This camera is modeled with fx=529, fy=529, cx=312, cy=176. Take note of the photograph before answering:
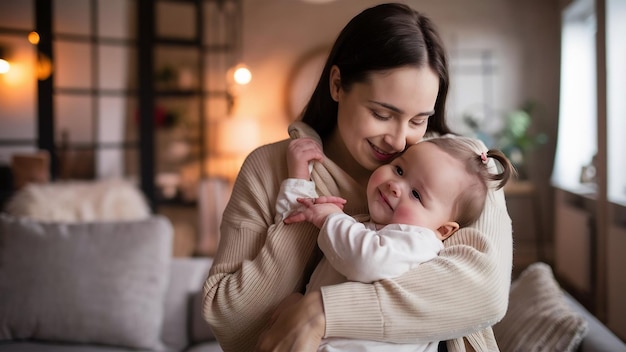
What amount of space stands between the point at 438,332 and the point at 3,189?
4018 mm

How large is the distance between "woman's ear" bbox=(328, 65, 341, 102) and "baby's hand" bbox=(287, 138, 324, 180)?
13 centimetres

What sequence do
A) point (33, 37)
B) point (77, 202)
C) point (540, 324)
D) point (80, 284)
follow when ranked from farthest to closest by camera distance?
point (33, 37) < point (77, 202) < point (80, 284) < point (540, 324)

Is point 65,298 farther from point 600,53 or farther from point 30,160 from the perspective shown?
point 600,53

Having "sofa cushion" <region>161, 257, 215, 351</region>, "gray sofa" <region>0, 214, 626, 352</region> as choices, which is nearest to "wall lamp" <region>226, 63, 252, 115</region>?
"sofa cushion" <region>161, 257, 215, 351</region>

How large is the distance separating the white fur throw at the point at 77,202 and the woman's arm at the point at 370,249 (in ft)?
7.51

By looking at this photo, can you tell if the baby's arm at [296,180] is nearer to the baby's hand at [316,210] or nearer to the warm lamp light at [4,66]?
the baby's hand at [316,210]

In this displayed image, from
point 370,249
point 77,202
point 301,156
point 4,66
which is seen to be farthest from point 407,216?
point 4,66

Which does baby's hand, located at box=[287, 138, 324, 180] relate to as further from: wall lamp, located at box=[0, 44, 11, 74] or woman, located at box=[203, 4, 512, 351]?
wall lamp, located at box=[0, 44, 11, 74]

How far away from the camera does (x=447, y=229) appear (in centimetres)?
119

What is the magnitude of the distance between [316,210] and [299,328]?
249mm

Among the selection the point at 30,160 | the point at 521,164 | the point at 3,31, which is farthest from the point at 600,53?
the point at 3,31

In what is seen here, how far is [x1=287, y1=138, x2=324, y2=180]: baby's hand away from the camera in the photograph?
1.22m

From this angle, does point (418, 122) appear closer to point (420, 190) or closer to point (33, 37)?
point (420, 190)

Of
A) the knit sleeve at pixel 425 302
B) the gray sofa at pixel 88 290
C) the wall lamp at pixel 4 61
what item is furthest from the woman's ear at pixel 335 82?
the wall lamp at pixel 4 61
